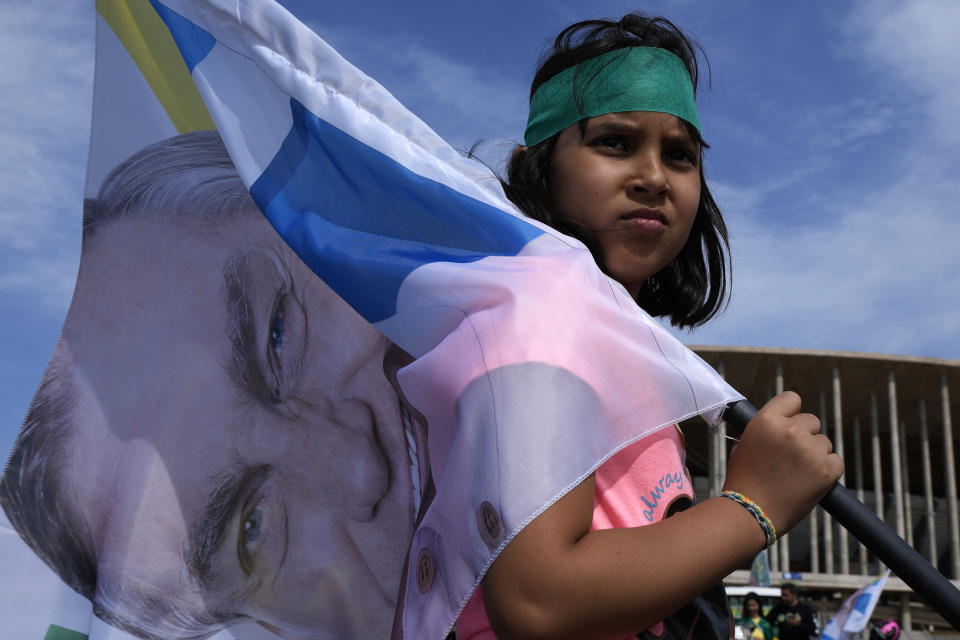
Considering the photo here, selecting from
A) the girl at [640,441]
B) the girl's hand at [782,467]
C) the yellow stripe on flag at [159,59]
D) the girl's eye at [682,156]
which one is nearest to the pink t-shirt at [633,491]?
the girl at [640,441]

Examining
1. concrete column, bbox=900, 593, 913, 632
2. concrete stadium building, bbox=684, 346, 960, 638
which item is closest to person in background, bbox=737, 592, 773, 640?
concrete stadium building, bbox=684, 346, 960, 638

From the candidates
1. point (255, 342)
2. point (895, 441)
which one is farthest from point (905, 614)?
point (255, 342)

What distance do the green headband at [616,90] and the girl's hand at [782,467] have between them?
743 millimetres

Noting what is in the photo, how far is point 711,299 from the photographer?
7.78 ft

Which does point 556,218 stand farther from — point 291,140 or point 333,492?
point 333,492

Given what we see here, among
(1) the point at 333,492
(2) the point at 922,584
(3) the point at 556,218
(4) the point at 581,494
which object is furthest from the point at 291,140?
(2) the point at 922,584

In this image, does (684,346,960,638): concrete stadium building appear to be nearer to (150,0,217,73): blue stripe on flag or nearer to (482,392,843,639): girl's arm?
(150,0,217,73): blue stripe on flag

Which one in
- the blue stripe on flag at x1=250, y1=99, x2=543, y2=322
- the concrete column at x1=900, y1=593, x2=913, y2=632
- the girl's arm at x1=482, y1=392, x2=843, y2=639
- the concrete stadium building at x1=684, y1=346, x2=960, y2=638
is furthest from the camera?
the concrete stadium building at x1=684, y1=346, x2=960, y2=638

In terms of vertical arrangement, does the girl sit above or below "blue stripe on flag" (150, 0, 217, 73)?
below

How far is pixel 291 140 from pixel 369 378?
1.54 feet

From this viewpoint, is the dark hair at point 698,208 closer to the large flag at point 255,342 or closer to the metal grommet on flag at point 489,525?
the large flag at point 255,342

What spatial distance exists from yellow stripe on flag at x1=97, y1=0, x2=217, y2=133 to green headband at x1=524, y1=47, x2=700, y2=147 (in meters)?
0.70

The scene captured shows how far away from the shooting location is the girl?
112 centimetres

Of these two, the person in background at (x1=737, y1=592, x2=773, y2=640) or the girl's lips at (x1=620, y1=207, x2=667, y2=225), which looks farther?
the person in background at (x1=737, y1=592, x2=773, y2=640)
